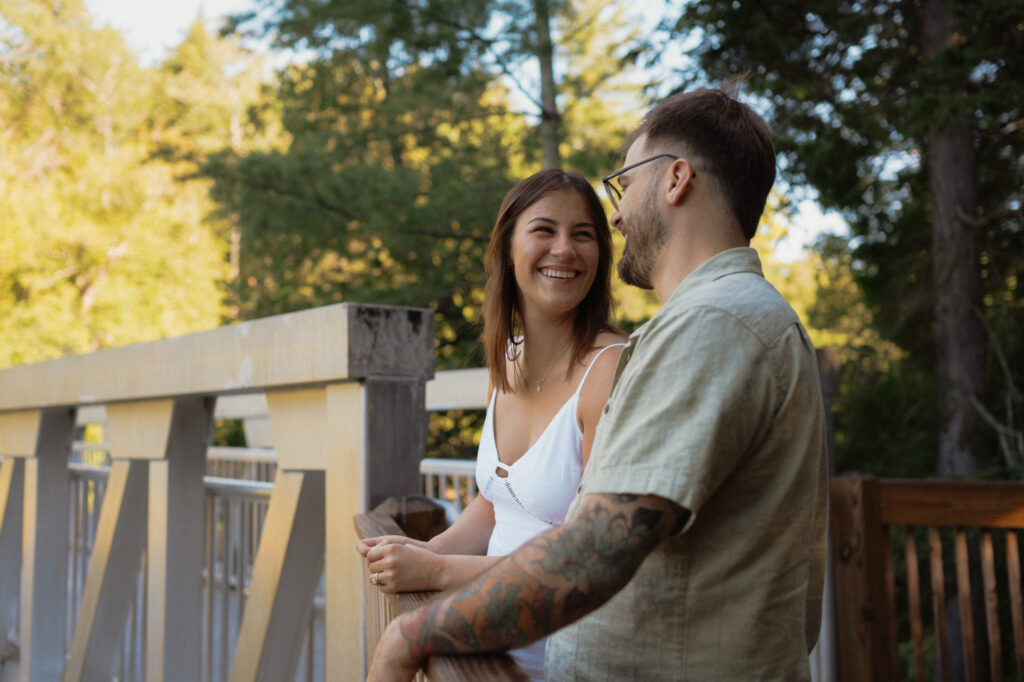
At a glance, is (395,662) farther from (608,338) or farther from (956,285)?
(956,285)

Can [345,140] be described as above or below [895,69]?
above

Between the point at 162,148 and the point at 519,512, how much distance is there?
9.81 metres

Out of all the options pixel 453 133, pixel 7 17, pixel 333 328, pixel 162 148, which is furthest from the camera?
pixel 7 17

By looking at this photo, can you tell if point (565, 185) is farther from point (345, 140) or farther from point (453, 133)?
point (453, 133)

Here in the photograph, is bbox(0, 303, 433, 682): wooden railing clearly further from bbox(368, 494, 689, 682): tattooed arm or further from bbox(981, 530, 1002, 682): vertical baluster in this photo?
bbox(981, 530, 1002, 682): vertical baluster

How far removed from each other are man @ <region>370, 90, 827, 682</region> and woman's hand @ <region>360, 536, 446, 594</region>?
0.30m

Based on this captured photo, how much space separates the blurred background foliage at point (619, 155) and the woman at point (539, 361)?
57cm

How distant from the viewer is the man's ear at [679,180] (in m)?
1.48

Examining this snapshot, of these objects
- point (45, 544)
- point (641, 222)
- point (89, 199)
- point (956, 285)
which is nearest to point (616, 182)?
point (641, 222)

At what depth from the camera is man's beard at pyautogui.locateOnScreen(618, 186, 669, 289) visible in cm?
151

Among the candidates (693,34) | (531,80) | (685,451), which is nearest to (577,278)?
(685,451)

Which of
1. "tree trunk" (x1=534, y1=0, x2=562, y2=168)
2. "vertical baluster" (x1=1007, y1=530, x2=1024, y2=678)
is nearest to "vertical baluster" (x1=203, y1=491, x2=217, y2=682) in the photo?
"vertical baluster" (x1=1007, y1=530, x2=1024, y2=678)

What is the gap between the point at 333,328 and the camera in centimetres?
203

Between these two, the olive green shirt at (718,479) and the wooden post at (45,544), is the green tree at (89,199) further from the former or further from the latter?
the olive green shirt at (718,479)
